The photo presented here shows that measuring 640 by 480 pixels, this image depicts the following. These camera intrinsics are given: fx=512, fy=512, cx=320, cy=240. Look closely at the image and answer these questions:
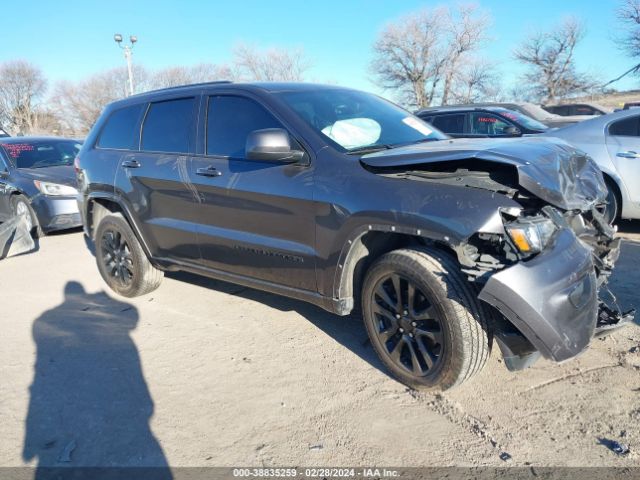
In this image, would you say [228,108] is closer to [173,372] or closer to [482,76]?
[173,372]

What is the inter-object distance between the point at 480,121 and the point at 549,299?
761 centimetres

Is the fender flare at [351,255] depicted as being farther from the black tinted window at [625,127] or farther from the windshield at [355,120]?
the black tinted window at [625,127]

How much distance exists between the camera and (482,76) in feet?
133

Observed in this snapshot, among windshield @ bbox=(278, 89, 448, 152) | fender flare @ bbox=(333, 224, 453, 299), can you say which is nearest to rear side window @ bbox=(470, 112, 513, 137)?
windshield @ bbox=(278, 89, 448, 152)

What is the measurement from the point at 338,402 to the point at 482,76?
41837 millimetres

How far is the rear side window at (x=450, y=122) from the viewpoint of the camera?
31.7ft

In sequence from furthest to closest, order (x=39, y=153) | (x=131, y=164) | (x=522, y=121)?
(x=522, y=121) < (x=39, y=153) < (x=131, y=164)

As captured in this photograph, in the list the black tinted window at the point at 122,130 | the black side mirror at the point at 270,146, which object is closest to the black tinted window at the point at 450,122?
the black tinted window at the point at 122,130

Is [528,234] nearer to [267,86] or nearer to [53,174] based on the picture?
[267,86]

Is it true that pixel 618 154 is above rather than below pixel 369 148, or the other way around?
below

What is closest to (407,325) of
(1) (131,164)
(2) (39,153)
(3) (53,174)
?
(1) (131,164)

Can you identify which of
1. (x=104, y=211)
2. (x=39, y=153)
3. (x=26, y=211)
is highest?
(x=39, y=153)

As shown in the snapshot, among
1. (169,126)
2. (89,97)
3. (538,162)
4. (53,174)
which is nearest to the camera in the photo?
(538,162)

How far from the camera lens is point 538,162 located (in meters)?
2.79
